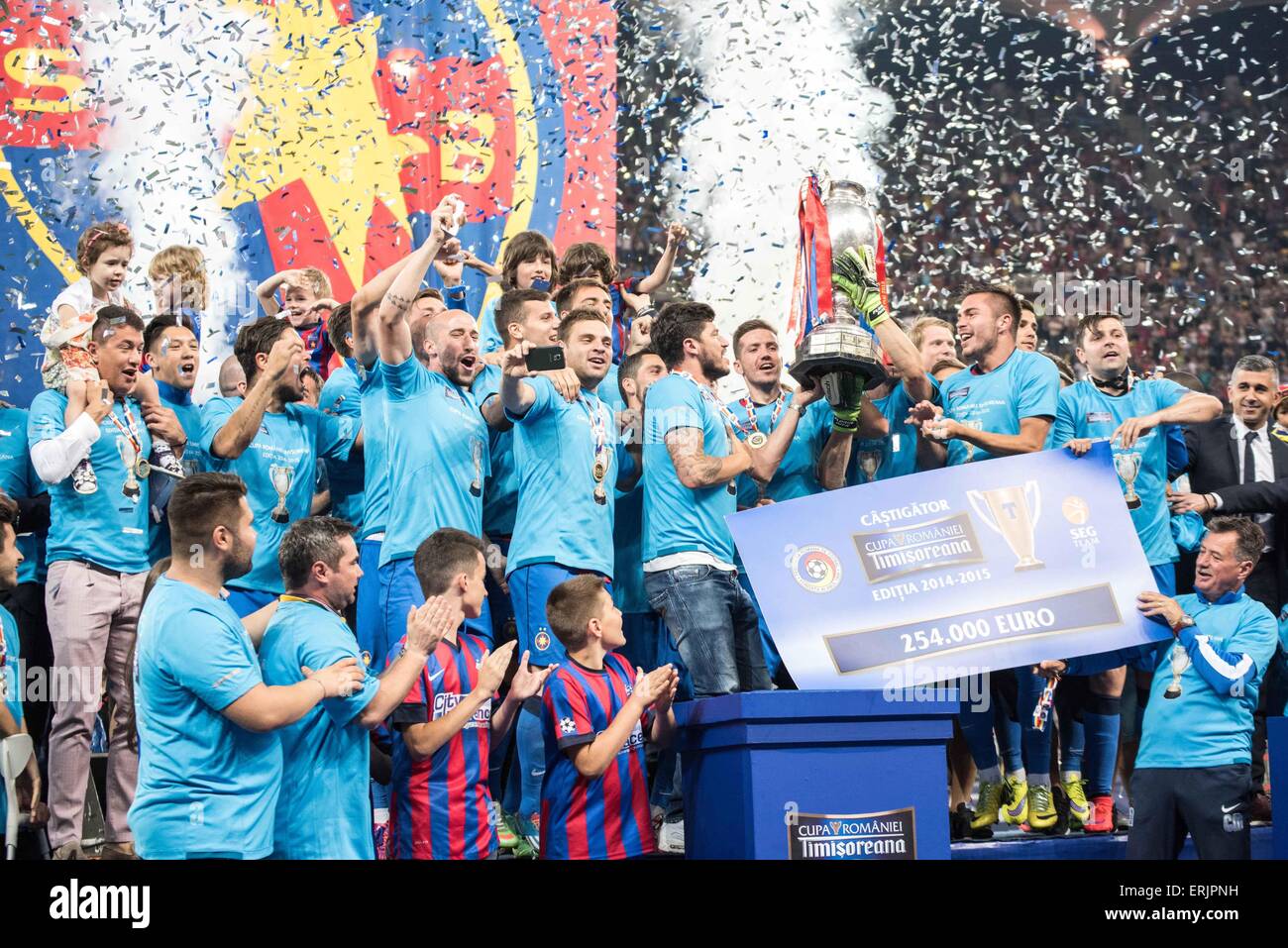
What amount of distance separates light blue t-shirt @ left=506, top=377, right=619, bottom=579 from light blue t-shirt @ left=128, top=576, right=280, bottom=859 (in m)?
1.35

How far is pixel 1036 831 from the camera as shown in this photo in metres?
5.25

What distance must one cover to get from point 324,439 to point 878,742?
93.3 inches

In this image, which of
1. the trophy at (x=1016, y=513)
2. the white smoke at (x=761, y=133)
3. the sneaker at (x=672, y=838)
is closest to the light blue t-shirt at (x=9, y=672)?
the sneaker at (x=672, y=838)

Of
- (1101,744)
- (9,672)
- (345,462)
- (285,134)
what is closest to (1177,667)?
(1101,744)

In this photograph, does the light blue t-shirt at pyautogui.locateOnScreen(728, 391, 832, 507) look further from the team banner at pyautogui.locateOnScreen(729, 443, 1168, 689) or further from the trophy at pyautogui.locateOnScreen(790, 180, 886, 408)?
the team banner at pyautogui.locateOnScreen(729, 443, 1168, 689)

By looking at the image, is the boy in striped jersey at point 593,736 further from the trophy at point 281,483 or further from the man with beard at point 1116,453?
the man with beard at point 1116,453

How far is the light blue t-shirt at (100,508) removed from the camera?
488 cm

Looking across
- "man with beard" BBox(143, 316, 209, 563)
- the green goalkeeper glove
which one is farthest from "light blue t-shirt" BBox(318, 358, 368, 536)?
the green goalkeeper glove

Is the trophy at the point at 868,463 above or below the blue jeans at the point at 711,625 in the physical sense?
above

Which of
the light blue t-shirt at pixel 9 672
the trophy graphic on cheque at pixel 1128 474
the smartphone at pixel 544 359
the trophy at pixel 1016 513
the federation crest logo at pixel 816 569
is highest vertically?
the smartphone at pixel 544 359

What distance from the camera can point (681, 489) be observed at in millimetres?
5121

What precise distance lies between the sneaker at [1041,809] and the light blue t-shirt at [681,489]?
1.35 m

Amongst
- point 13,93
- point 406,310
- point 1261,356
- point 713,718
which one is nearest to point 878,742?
point 713,718
